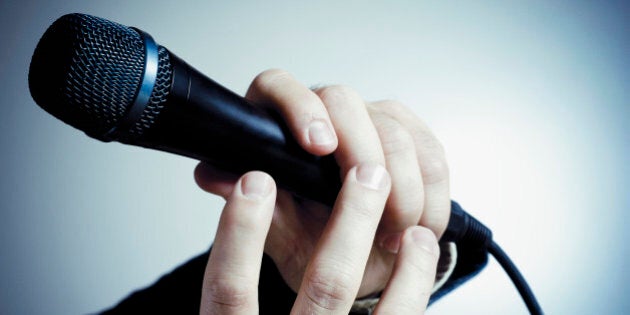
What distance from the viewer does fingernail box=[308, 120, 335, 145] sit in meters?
0.41

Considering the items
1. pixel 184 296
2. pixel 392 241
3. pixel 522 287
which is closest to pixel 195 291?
pixel 184 296

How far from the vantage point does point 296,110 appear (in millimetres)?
429

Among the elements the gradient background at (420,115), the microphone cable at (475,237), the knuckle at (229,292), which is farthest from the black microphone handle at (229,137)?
the gradient background at (420,115)

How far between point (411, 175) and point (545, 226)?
2.26 ft

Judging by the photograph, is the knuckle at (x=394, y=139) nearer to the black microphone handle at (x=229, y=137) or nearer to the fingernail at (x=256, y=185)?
the black microphone handle at (x=229, y=137)

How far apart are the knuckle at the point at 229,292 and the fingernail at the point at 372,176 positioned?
0.17 metres

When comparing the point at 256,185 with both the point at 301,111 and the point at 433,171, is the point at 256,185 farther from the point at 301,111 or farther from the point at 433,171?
the point at 433,171

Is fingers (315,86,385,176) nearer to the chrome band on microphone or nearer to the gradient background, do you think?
the chrome band on microphone

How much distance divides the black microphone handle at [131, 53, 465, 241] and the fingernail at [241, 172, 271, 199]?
17 millimetres

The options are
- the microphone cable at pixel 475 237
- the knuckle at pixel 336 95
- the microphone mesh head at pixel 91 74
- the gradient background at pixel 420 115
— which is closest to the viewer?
the microphone mesh head at pixel 91 74

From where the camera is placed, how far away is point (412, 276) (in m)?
0.47

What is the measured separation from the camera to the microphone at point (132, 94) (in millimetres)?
267

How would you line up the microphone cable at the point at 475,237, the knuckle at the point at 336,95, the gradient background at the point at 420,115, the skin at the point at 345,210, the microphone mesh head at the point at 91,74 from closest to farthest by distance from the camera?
the microphone mesh head at the point at 91,74
the skin at the point at 345,210
the knuckle at the point at 336,95
the microphone cable at the point at 475,237
the gradient background at the point at 420,115

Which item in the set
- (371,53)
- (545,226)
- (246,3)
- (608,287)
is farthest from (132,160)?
(608,287)
